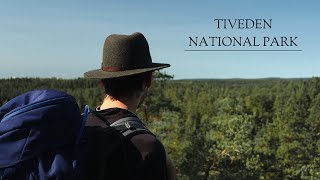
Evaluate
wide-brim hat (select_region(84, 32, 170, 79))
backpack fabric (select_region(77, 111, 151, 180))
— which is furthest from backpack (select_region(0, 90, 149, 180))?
wide-brim hat (select_region(84, 32, 170, 79))

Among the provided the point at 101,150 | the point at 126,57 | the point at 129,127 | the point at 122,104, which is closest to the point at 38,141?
the point at 101,150

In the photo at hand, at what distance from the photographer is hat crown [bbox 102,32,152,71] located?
2.54 m

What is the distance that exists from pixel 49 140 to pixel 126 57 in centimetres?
74

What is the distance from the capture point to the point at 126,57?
100 inches

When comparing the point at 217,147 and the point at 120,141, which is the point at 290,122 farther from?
the point at 120,141

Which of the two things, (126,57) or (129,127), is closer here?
(129,127)

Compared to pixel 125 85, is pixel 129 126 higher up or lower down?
lower down

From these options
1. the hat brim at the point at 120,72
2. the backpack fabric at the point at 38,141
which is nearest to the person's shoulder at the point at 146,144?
the backpack fabric at the point at 38,141

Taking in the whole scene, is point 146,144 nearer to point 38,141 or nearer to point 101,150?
point 101,150

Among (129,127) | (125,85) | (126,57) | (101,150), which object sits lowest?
(101,150)

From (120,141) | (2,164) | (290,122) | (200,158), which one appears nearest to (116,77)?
(120,141)

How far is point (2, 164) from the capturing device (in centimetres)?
202

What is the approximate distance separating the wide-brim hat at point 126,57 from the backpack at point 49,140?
44cm

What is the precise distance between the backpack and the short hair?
0.39m
